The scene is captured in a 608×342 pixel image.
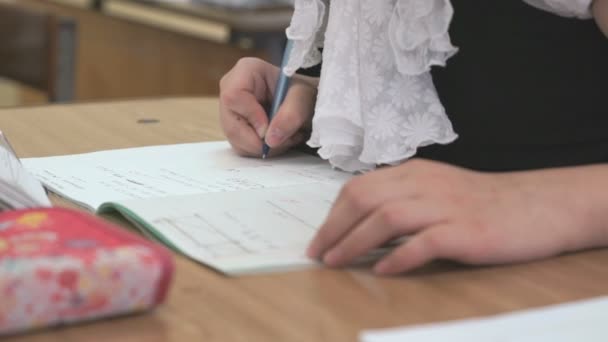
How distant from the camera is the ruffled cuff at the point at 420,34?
87cm

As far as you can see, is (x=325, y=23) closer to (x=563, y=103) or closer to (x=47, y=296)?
(x=563, y=103)

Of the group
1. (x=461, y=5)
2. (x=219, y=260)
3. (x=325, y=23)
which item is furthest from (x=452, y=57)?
(x=219, y=260)

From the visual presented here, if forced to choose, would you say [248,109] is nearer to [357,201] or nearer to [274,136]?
[274,136]

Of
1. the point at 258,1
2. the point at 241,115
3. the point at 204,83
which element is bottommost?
the point at 204,83

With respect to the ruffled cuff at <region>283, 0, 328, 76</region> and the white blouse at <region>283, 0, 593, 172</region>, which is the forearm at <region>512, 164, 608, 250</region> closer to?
the white blouse at <region>283, 0, 593, 172</region>

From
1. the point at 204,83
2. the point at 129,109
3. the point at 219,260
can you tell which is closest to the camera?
the point at 219,260

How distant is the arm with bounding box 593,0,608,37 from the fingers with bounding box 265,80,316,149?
0.34 metres

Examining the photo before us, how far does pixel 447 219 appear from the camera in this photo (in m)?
0.67

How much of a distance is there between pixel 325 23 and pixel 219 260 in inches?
17.8

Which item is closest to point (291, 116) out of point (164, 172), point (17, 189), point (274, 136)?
point (274, 136)

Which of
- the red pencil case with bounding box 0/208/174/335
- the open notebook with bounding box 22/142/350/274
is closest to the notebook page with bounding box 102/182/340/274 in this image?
the open notebook with bounding box 22/142/350/274

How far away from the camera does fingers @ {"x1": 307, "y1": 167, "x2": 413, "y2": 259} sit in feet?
2.19

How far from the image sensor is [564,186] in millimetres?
744

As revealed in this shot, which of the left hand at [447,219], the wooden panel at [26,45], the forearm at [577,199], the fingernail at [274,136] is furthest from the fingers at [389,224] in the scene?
the wooden panel at [26,45]
